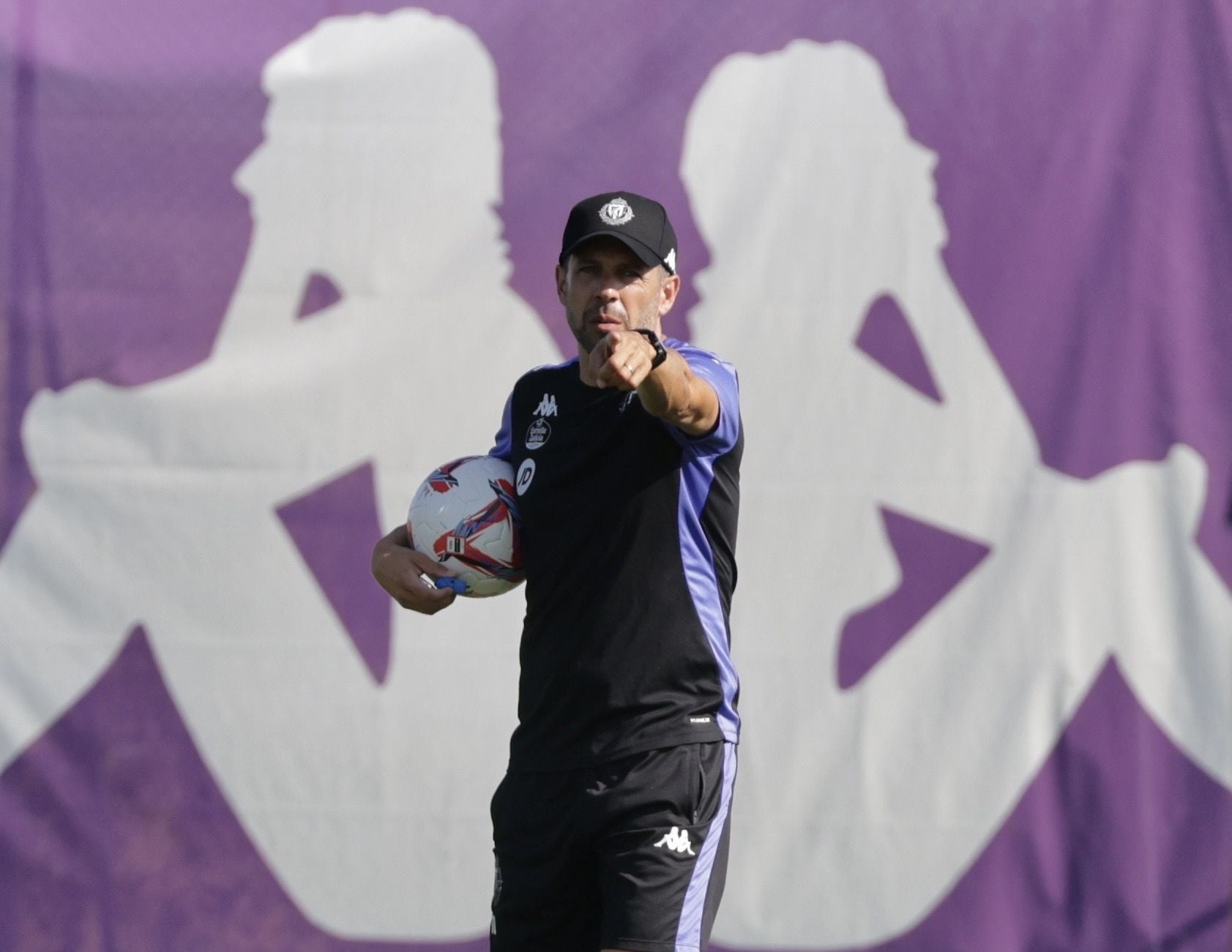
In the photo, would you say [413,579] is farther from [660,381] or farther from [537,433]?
[660,381]

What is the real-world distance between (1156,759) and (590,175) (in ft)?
6.46

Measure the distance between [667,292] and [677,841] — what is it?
89 cm

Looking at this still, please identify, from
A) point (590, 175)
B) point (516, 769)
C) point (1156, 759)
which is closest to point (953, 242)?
point (590, 175)

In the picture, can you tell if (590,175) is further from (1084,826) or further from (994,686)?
(1084,826)

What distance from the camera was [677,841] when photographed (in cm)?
237

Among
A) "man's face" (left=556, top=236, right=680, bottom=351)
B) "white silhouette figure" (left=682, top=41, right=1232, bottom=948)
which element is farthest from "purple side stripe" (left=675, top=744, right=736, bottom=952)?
"white silhouette figure" (left=682, top=41, right=1232, bottom=948)

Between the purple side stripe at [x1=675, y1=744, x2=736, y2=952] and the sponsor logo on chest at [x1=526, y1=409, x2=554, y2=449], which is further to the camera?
the sponsor logo on chest at [x1=526, y1=409, x2=554, y2=449]

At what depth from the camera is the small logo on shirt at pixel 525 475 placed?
2588mm

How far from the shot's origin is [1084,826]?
369 cm

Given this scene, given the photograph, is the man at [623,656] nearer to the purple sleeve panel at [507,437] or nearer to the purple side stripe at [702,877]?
the purple side stripe at [702,877]

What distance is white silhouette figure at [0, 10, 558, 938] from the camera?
372 centimetres

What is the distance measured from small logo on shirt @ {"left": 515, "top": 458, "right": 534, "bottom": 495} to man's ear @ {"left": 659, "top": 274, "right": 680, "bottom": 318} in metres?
0.34

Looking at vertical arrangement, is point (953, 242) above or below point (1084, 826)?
above

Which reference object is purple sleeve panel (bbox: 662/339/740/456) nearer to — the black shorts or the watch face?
the watch face
